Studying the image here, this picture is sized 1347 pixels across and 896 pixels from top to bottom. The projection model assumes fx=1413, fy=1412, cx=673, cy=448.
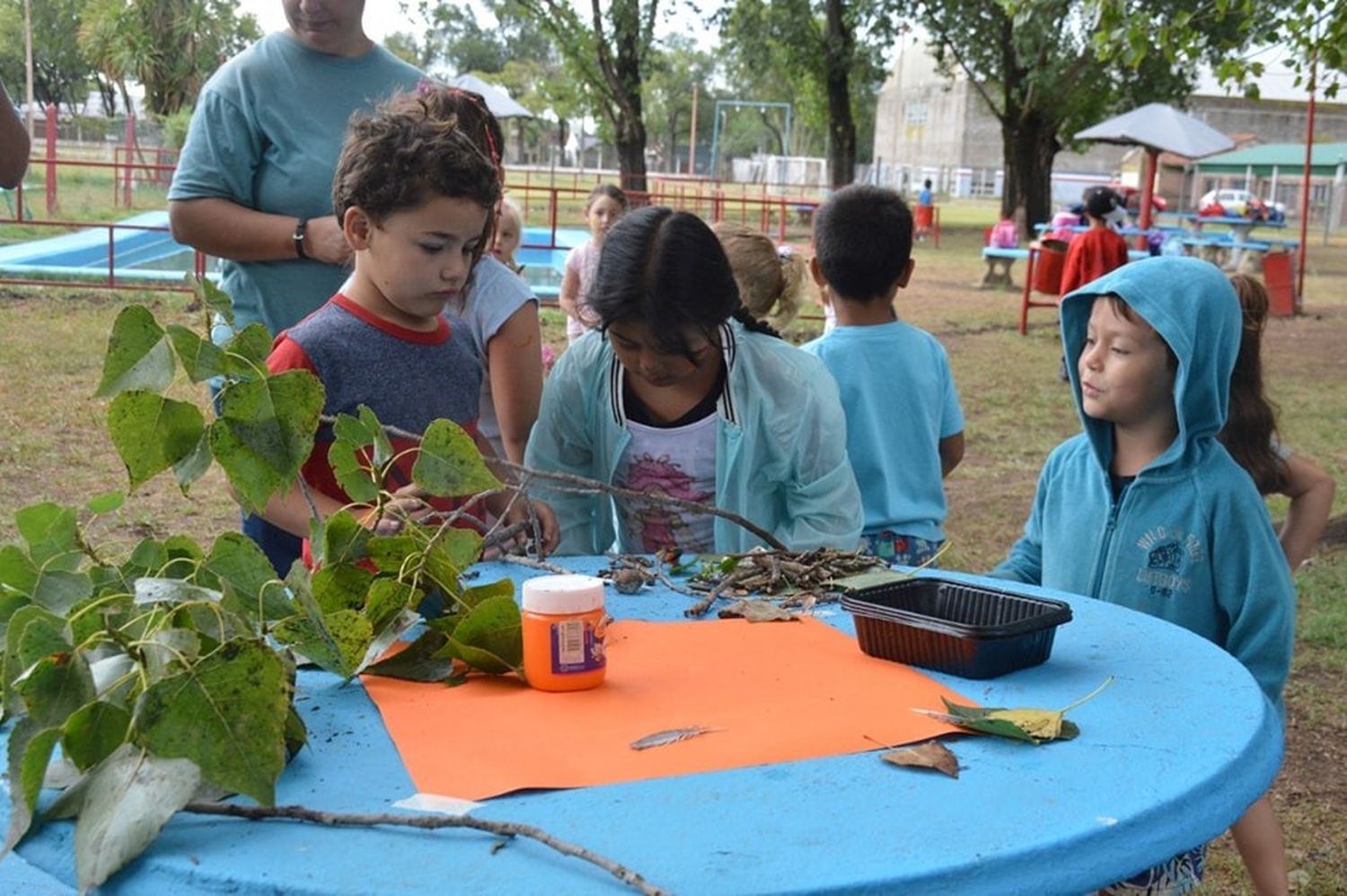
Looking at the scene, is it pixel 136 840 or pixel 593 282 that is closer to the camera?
pixel 136 840

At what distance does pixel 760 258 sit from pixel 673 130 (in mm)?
72489

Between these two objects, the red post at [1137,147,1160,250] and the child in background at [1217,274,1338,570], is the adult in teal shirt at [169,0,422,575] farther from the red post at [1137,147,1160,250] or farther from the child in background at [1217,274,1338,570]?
the red post at [1137,147,1160,250]

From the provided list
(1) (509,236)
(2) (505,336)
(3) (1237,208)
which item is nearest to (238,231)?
(2) (505,336)

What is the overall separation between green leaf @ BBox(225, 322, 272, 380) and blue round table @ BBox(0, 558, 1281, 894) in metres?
0.34

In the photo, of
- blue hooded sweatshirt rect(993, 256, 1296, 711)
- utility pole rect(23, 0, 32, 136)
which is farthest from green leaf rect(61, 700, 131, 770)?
utility pole rect(23, 0, 32, 136)

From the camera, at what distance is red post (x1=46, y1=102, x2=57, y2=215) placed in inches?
612

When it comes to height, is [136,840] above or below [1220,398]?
below

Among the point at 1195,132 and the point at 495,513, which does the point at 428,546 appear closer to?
the point at 495,513

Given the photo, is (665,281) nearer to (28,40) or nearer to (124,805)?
(124,805)

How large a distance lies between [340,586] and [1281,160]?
43.7 meters

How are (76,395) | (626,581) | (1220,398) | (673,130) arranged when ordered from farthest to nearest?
(673,130)
(76,395)
(1220,398)
(626,581)

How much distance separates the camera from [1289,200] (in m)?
49.4

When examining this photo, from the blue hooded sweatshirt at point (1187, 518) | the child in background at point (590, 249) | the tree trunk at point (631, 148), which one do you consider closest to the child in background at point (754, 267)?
the blue hooded sweatshirt at point (1187, 518)

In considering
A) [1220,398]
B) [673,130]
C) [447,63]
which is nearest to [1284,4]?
[1220,398]
